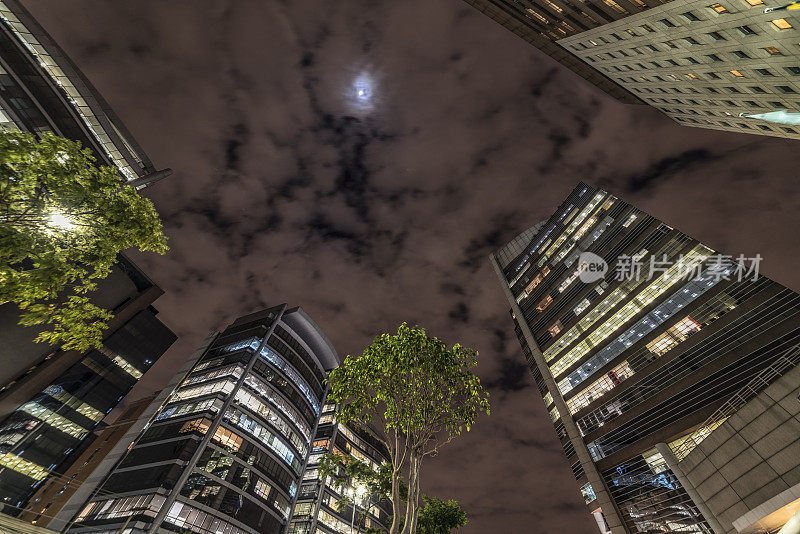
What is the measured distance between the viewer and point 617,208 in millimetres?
60188

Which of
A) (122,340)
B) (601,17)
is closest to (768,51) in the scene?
(601,17)

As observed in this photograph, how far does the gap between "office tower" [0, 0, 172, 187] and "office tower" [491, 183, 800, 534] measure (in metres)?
64.7

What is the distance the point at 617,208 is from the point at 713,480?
55.8 meters

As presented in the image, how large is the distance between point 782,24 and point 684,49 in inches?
345

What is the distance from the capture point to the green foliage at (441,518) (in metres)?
25.2

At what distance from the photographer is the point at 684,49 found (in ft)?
107

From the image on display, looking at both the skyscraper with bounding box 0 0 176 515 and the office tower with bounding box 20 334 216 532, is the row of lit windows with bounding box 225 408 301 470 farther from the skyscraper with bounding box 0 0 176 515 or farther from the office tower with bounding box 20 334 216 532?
the skyscraper with bounding box 0 0 176 515

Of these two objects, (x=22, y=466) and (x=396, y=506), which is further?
(x=22, y=466)

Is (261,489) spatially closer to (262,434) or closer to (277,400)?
(262,434)

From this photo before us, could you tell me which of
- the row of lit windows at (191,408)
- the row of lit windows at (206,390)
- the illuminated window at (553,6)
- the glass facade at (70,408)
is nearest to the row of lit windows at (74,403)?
the glass facade at (70,408)

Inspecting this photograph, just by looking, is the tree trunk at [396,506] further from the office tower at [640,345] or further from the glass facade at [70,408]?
the glass facade at [70,408]

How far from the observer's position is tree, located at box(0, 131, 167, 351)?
A: 10.3 meters

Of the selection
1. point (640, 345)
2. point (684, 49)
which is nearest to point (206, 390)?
point (640, 345)

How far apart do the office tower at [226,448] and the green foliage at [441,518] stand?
2984 cm
